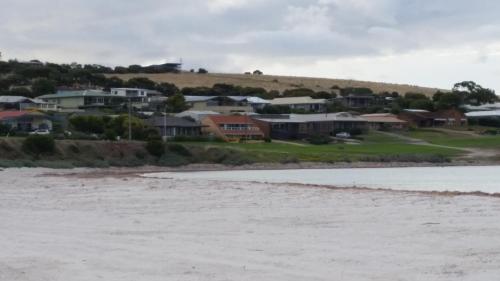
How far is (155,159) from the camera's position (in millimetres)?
67500

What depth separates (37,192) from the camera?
29719 millimetres

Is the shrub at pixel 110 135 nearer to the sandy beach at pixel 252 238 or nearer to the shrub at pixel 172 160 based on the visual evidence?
the shrub at pixel 172 160

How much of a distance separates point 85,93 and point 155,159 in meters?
46.7

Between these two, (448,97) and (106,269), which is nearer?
(106,269)

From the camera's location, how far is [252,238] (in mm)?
15695

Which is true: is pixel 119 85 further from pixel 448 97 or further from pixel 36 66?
pixel 448 97

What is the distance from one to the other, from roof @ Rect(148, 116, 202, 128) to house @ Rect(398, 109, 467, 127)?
2931cm

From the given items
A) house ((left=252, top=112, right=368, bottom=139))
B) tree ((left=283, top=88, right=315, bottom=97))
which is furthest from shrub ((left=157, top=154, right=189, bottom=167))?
tree ((left=283, top=88, right=315, bottom=97))

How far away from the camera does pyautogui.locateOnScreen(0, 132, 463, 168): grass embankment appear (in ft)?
200

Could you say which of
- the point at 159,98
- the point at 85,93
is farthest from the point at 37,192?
the point at 159,98

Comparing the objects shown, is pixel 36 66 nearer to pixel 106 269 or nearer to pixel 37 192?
pixel 37 192

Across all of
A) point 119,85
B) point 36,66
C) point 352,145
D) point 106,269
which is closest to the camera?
point 106,269

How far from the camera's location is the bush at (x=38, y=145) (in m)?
61.9

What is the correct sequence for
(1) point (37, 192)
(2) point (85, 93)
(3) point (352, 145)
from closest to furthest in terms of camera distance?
(1) point (37, 192) < (3) point (352, 145) < (2) point (85, 93)
